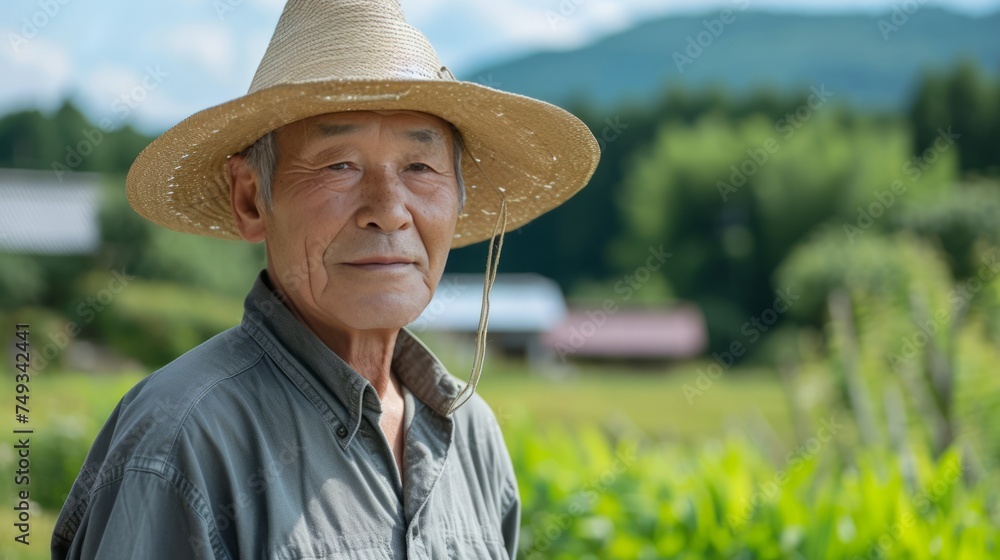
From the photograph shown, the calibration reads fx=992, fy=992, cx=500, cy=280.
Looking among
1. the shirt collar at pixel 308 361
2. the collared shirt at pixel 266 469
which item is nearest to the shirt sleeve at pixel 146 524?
the collared shirt at pixel 266 469

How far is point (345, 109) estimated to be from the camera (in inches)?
57.0

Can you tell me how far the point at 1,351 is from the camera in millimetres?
15125

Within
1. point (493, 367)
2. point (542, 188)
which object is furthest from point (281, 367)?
point (493, 367)

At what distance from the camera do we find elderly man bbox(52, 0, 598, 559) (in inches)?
50.2

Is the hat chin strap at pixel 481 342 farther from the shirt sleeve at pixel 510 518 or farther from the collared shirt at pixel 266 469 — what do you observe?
the shirt sleeve at pixel 510 518

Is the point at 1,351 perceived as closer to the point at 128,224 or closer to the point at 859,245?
the point at 128,224

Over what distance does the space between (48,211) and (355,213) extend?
3202 cm

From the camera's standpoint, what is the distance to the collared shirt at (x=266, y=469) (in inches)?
48.6
